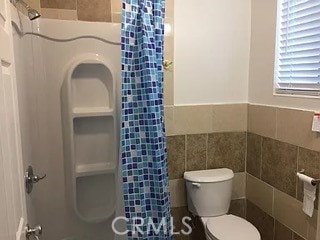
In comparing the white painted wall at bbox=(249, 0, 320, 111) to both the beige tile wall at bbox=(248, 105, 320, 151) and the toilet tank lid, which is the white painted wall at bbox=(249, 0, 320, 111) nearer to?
the beige tile wall at bbox=(248, 105, 320, 151)

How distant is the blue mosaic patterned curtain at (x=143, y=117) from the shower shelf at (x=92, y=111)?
0.41 m

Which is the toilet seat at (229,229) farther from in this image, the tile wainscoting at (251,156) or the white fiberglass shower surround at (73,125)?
the white fiberglass shower surround at (73,125)

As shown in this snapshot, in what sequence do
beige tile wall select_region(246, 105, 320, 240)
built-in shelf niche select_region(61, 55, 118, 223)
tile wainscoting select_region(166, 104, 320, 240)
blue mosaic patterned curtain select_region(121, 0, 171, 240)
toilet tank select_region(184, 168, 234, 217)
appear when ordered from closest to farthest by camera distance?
1. blue mosaic patterned curtain select_region(121, 0, 171, 240)
2. beige tile wall select_region(246, 105, 320, 240)
3. tile wainscoting select_region(166, 104, 320, 240)
4. built-in shelf niche select_region(61, 55, 118, 223)
5. toilet tank select_region(184, 168, 234, 217)

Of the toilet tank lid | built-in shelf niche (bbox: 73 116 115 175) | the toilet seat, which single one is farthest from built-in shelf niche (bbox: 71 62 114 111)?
the toilet seat

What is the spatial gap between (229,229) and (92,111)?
A: 126 cm

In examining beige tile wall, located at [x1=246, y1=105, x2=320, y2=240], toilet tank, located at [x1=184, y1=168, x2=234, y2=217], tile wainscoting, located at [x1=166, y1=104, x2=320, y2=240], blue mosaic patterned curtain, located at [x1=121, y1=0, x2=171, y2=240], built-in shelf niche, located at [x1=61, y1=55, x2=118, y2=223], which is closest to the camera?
blue mosaic patterned curtain, located at [x1=121, y1=0, x2=171, y2=240]

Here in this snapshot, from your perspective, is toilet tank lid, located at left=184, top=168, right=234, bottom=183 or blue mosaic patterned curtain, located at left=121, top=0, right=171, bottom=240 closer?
blue mosaic patterned curtain, located at left=121, top=0, right=171, bottom=240

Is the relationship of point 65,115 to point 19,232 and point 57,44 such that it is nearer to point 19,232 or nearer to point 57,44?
point 57,44

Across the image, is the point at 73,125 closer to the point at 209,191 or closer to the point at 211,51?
the point at 209,191

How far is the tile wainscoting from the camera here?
1.79 m

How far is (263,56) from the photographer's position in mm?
2092

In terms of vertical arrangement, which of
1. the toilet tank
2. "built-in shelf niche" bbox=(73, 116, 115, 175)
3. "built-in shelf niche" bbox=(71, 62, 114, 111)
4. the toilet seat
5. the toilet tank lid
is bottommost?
the toilet seat

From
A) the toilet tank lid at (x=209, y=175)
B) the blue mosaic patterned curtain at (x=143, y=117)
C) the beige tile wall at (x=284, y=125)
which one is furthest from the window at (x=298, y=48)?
the blue mosaic patterned curtain at (x=143, y=117)

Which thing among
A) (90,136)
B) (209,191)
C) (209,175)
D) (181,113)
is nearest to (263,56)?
(181,113)
